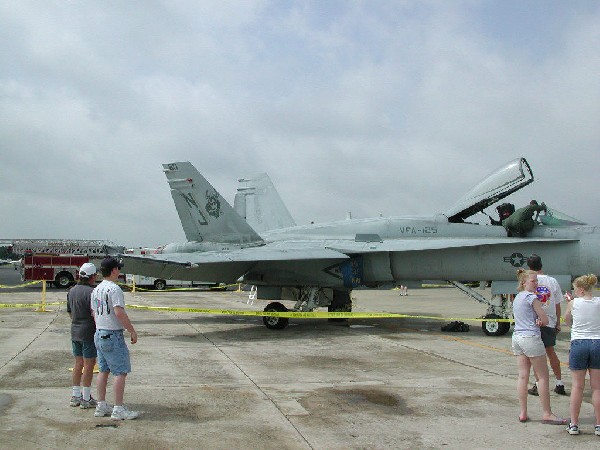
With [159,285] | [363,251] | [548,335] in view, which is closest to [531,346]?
[548,335]

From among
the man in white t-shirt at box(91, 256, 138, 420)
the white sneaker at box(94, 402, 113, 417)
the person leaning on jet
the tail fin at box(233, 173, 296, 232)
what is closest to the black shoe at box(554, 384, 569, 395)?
the man in white t-shirt at box(91, 256, 138, 420)

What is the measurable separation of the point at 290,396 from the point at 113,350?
216cm

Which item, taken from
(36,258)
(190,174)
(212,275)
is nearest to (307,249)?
(212,275)

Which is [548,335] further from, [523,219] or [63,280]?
[63,280]

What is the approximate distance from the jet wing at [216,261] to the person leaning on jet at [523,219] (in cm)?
373

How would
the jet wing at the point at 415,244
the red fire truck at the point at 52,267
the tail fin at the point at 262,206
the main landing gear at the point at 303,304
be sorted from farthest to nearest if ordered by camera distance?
the red fire truck at the point at 52,267 → the tail fin at the point at 262,206 → the main landing gear at the point at 303,304 → the jet wing at the point at 415,244

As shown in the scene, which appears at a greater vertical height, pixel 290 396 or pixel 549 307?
pixel 549 307

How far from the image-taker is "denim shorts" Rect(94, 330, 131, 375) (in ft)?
18.9

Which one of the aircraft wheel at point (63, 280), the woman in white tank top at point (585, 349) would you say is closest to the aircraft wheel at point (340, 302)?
the woman in white tank top at point (585, 349)

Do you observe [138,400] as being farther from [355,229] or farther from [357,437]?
[355,229]

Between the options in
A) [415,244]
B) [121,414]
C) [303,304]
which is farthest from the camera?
[303,304]

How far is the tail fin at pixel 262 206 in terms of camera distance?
19.8 meters

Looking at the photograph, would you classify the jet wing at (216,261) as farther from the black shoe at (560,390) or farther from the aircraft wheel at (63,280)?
the aircraft wheel at (63,280)

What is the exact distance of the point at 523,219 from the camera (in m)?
12.3
